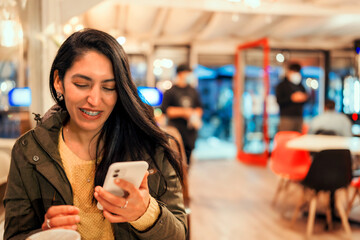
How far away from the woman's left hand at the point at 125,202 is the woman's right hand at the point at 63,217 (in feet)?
0.30

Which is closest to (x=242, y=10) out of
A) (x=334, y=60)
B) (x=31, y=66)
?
(x=31, y=66)

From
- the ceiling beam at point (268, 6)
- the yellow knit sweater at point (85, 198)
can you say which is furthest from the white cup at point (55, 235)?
the ceiling beam at point (268, 6)

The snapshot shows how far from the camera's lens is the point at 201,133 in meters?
11.8

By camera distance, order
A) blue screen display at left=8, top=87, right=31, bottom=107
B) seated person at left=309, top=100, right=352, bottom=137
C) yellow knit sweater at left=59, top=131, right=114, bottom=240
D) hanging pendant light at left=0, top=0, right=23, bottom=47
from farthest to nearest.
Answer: seated person at left=309, top=100, right=352, bottom=137
blue screen display at left=8, top=87, right=31, bottom=107
hanging pendant light at left=0, top=0, right=23, bottom=47
yellow knit sweater at left=59, top=131, right=114, bottom=240

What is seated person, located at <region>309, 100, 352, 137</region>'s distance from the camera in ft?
14.2

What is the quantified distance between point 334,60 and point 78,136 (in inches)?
352

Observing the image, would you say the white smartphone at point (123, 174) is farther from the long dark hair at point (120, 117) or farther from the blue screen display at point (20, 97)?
the blue screen display at point (20, 97)

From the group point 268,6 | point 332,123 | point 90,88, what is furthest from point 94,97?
point 268,6

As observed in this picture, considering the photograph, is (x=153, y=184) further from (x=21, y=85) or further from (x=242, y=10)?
(x=242, y=10)

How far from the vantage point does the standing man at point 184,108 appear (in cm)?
469

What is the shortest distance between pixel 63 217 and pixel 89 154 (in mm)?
366

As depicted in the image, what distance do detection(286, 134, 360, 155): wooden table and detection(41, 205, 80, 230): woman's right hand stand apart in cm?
305

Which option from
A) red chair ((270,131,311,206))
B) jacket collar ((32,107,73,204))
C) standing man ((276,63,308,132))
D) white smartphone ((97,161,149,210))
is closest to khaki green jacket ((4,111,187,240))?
jacket collar ((32,107,73,204))

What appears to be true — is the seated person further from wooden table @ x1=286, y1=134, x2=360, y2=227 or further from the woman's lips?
the woman's lips
